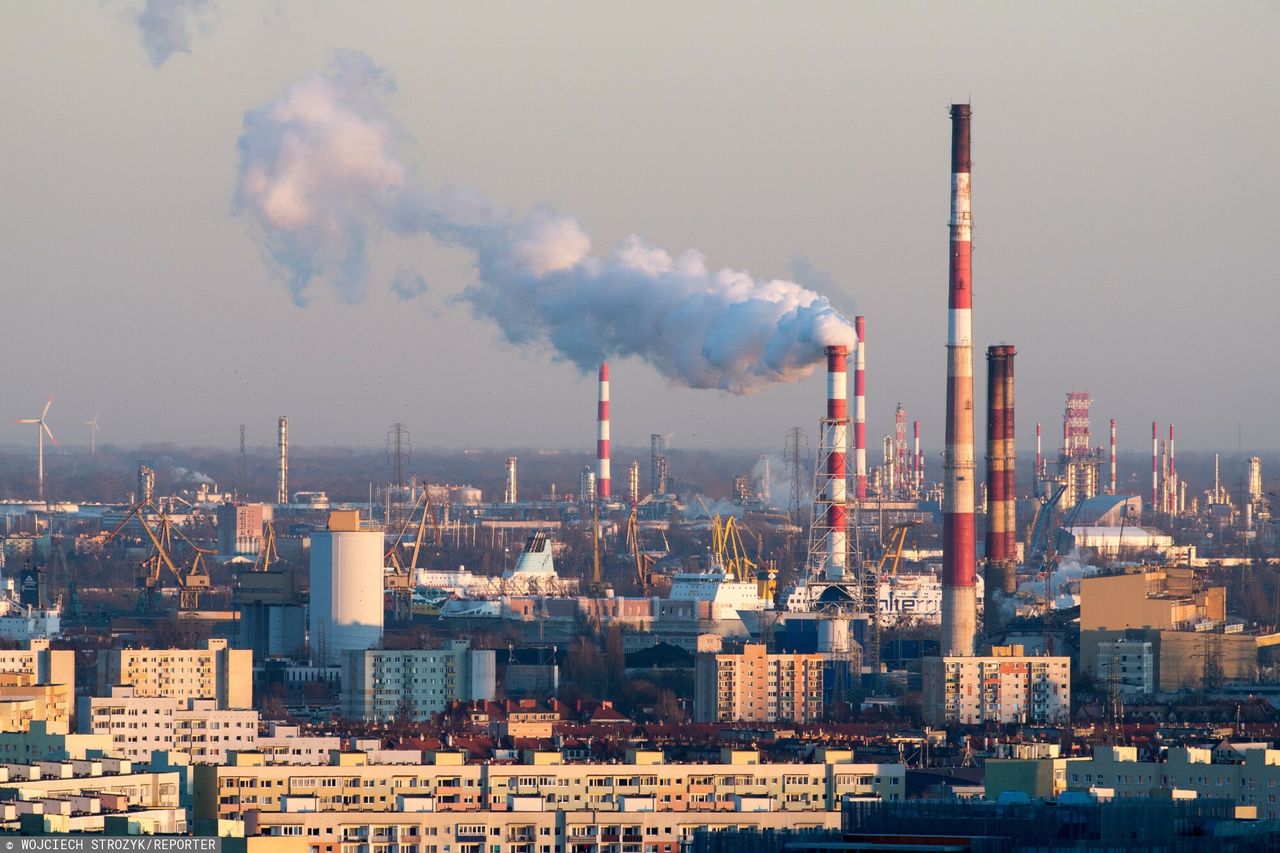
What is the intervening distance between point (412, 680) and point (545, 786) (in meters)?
16.7

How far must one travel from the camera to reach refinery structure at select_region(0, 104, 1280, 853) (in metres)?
27.9

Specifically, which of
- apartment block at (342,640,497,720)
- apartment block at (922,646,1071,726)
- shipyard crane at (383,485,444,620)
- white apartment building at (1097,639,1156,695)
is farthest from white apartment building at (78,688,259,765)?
shipyard crane at (383,485,444,620)

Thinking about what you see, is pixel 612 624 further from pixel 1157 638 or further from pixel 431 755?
pixel 431 755

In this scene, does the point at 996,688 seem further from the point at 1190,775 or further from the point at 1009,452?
the point at 1190,775

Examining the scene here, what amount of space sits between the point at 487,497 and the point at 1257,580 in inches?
1549

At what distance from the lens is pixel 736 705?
45.7 metres

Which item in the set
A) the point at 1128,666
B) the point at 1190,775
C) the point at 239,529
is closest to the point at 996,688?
the point at 1128,666

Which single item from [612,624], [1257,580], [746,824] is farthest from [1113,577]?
[746,824]

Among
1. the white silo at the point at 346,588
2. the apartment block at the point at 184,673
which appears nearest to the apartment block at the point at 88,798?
the apartment block at the point at 184,673

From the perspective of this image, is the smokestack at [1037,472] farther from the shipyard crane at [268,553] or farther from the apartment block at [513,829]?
the apartment block at [513,829]

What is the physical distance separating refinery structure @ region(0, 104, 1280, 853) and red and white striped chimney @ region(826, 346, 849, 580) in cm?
6

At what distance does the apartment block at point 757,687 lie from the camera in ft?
149

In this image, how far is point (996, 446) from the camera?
51406 millimetres

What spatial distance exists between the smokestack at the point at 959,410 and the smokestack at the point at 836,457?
1.41 m
